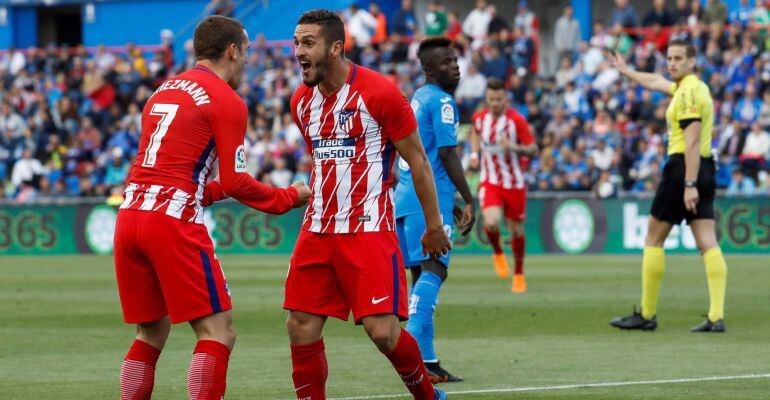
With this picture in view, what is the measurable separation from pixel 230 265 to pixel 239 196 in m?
16.9

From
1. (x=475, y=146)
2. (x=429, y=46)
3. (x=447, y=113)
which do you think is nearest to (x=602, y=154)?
(x=475, y=146)

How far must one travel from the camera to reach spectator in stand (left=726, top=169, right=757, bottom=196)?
80.8 ft

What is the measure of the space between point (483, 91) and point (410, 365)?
22.7m

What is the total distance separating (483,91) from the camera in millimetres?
29484

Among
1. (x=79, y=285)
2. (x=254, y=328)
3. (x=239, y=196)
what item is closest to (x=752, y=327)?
(x=254, y=328)

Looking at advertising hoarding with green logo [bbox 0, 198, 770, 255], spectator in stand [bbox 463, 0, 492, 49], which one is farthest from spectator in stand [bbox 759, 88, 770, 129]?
spectator in stand [bbox 463, 0, 492, 49]

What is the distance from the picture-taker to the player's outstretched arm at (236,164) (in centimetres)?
661

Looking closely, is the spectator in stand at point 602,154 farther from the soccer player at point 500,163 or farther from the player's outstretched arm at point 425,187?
the player's outstretched arm at point 425,187

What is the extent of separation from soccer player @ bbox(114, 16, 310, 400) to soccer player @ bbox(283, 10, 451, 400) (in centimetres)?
31

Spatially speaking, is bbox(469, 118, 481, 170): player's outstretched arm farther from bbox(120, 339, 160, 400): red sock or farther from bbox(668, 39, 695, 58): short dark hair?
bbox(120, 339, 160, 400): red sock

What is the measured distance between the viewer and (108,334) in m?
12.4

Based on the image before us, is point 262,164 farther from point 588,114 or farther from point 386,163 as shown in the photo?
point 386,163

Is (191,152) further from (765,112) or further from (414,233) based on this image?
(765,112)

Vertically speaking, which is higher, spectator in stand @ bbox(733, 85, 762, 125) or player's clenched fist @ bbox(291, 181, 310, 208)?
spectator in stand @ bbox(733, 85, 762, 125)
